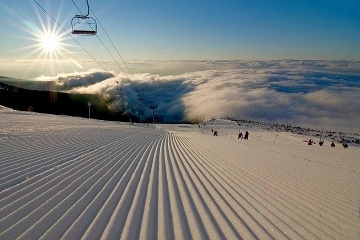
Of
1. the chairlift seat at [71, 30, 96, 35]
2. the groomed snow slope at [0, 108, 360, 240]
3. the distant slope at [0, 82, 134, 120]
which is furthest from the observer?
the distant slope at [0, 82, 134, 120]

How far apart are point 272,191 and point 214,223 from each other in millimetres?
2520

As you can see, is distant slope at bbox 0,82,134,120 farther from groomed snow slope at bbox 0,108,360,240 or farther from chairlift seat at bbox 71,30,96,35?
groomed snow slope at bbox 0,108,360,240

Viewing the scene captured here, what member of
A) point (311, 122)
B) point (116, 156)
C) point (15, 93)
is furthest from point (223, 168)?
point (311, 122)

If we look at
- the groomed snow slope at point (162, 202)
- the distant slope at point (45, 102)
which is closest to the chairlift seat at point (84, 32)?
the groomed snow slope at point (162, 202)

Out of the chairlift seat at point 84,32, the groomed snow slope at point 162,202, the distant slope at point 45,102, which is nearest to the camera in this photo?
the groomed snow slope at point 162,202

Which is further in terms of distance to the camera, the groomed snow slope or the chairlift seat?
the chairlift seat

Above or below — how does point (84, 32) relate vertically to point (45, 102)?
below

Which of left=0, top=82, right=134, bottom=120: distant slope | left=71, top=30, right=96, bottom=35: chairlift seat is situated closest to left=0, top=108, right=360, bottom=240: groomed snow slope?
left=71, top=30, right=96, bottom=35: chairlift seat

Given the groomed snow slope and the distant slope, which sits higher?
the distant slope

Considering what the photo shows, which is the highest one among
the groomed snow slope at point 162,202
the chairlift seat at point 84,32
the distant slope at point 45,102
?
the distant slope at point 45,102

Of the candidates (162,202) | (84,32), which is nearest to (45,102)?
(84,32)

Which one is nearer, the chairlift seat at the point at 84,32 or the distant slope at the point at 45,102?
the chairlift seat at the point at 84,32

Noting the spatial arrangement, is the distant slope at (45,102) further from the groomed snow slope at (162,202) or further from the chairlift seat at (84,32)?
the groomed snow slope at (162,202)

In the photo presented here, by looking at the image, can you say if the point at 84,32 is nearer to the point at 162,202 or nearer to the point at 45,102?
the point at 162,202
